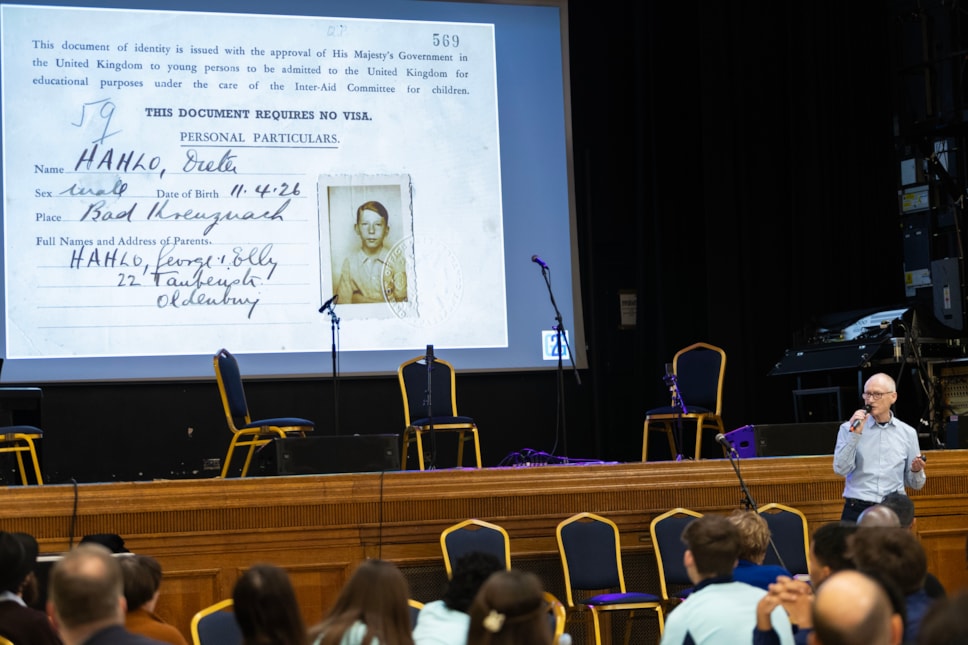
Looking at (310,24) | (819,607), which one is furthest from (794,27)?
(819,607)

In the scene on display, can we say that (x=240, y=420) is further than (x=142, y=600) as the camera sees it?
Yes

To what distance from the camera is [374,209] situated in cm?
825

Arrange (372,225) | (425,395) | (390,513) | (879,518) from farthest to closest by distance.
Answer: (372,225), (425,395), (390,513), (879,518)

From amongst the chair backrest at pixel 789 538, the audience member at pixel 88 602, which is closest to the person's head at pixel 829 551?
the audience member at pixel 88 602

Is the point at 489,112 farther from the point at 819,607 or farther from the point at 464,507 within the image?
the point at 819,607

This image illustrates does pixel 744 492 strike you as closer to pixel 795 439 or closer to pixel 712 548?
pixel 795 439

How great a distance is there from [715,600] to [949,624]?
142 centimetres

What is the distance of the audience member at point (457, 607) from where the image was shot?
2.73 m

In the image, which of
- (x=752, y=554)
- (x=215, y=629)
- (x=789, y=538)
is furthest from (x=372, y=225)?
(x=752, y=554)

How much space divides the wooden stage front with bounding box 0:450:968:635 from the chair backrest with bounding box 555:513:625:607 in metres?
0.18

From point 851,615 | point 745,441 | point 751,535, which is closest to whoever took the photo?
point 851,615

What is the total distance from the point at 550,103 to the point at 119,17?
3.05m

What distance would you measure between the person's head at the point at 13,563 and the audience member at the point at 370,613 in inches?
40.6

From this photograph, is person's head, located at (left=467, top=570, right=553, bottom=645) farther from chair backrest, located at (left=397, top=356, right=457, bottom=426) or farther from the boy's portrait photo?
the boy's portrait photo
